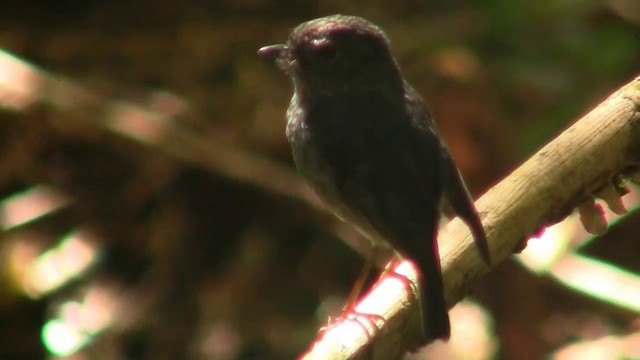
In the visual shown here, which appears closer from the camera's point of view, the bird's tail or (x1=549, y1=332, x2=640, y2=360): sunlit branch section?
the bird's tail

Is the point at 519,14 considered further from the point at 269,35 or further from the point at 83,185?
the point at 83,185

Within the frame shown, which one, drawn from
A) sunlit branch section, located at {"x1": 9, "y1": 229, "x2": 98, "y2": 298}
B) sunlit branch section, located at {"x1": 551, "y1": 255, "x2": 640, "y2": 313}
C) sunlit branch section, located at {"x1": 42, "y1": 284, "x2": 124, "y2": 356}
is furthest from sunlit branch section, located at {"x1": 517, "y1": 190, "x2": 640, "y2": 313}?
sunlit branch section, located at {"x1": 9, "y1": 229, "x2": 98, "y2": 298}

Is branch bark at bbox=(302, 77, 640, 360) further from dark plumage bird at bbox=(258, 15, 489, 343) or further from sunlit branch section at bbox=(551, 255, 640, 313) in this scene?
sunlit branch section at bbox=(551, 255, 640, 313)

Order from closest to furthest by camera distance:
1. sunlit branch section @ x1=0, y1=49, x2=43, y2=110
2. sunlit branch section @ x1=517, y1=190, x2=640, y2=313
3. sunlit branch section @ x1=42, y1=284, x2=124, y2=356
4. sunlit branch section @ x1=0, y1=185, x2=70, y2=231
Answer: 1. sunlit branch section @ x1=517, y1=190, x2=640, y2=313
2. sunlit branch section @ x1=42, y1=284, x2=124, y2=356
3. sunlit branch section @ x1=0, y1=49, x2=43, y2=110
4. sunlit branch section @ x1=0, y1=185, x2=70, y2=231

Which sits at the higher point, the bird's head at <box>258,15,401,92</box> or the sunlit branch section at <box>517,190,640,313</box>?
the bird's head at <box>258,15,401,92</box>

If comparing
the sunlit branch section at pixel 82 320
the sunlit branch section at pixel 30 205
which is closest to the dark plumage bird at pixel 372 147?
the sunlit branch section at pixel 82 320

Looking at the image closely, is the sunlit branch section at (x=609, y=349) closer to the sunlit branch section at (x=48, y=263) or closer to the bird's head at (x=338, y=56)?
the bird's head at (x=338, y=56)

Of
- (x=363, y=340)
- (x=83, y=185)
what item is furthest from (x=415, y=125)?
(x=83, y=185)
